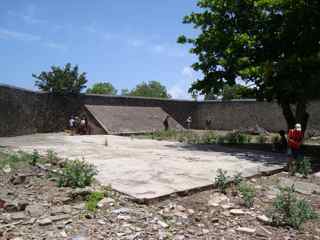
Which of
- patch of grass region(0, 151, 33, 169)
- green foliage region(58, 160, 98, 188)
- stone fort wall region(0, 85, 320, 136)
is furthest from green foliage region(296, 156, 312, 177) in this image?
stone fort wall region(0, 85, 320, 136)

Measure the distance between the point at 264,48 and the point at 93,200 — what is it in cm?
924

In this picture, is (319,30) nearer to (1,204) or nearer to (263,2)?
(263,2)

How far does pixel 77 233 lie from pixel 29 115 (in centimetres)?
1739

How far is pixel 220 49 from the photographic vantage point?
12031 millimetres

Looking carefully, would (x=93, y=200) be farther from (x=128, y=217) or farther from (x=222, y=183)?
(x=222, y=183)

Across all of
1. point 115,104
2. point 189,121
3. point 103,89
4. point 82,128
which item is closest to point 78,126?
point 82,128

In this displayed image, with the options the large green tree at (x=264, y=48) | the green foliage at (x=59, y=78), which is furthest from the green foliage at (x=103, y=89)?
the large green tree at (x=264, y=48)

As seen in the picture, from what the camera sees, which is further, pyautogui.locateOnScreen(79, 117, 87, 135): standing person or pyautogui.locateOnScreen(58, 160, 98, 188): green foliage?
pyautogui.locateOnScreen(79, 117, 87, 135): standing person

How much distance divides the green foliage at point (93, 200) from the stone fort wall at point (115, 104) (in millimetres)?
15431

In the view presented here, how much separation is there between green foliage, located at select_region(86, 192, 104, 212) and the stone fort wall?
1543 cm

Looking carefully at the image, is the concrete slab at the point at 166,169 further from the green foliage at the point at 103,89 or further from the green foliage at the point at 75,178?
the green foliage at the point at 103,89

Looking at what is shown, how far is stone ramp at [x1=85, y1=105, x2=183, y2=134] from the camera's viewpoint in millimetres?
20961

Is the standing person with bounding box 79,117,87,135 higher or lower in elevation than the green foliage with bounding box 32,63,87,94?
lower

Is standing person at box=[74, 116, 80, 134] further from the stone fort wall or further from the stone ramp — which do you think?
the stone ramp
